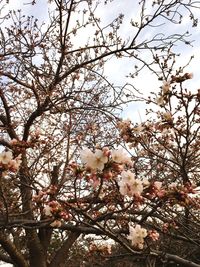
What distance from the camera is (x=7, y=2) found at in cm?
652

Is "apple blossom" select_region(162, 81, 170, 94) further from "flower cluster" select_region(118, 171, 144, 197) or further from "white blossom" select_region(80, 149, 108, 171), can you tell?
"white blossom" select_region(80, 149, 108, 171)

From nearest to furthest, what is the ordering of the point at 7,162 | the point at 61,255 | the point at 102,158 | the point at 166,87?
the point at 102,158, the point at 7,162, the point at 166,87, the point at 61,255

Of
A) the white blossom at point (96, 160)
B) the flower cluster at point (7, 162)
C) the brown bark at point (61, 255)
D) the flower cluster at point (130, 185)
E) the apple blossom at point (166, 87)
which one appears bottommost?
the flower cluster at point (130, 185)

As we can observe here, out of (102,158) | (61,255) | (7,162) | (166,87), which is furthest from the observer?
(61,255)

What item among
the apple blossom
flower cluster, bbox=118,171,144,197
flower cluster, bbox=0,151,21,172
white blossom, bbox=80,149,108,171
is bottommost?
flower cluster, bbox=118,171,144,197

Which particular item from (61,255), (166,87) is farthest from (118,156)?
(61,255)

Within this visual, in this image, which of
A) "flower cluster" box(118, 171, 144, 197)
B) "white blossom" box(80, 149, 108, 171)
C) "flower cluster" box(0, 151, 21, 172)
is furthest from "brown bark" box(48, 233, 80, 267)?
"white blossom" box(80, 149, 108, 171)

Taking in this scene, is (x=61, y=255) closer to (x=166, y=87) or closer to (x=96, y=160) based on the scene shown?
(x=166, y=87)

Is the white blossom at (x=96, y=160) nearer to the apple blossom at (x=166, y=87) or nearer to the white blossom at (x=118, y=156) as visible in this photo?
the white blossom at (x=118, y=156)

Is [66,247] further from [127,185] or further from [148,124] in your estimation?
[127,185]

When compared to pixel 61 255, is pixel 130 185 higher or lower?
lower

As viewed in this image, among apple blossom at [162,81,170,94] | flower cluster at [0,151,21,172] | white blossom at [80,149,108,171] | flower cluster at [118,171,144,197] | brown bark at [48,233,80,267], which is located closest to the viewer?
white blossom at [80,149,108,171]

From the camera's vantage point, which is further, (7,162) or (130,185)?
(7,162)

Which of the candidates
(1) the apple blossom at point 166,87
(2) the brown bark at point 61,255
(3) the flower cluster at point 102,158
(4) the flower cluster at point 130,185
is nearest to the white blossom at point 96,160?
(3) the flower cluster at point 102,158
